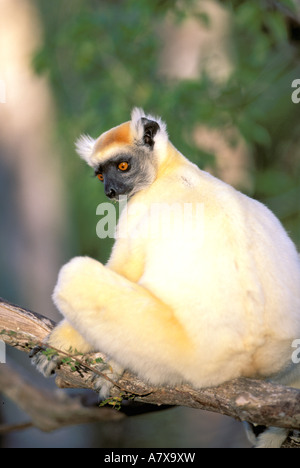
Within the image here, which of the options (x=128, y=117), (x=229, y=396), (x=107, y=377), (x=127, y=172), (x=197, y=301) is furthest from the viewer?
(x=128, y=117)

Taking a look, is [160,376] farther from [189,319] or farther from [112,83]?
[112,83]

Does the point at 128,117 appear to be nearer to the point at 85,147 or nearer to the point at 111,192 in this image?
the point at 85,147

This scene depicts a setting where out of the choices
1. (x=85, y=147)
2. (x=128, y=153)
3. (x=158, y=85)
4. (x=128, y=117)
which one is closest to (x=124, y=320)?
(x=128, y=153)

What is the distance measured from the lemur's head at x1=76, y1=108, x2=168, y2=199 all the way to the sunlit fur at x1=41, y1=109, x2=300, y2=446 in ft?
2.13

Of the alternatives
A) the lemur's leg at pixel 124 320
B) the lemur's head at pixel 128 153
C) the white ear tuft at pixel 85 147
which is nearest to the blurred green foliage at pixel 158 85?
the white ear tuft at pixel 85 147

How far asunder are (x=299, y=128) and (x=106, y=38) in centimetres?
472

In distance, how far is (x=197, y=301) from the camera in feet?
9.04

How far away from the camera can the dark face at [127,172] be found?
3635mm

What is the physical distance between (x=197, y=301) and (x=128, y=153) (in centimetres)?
140

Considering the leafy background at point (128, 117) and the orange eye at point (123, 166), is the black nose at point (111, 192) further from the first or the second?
the leafy background at point (128, 117)

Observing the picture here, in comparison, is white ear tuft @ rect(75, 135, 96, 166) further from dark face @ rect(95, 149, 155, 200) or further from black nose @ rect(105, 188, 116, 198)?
black nose @ rect(105, 188, 116, 198)

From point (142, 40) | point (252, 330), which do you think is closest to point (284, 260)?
point (252, 330)

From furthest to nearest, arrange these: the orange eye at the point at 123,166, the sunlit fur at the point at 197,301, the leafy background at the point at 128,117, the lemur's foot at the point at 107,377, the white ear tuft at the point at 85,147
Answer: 1. the leafy background at the point at 128,117
2. the white ear tuft at the point at 85,147
3. the orange eye at the point at 123,166
4. the lemur's foot at the point at 107,377
5. the sunlit fur at the point at 197,301

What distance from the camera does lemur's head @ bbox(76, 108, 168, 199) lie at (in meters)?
3.69
